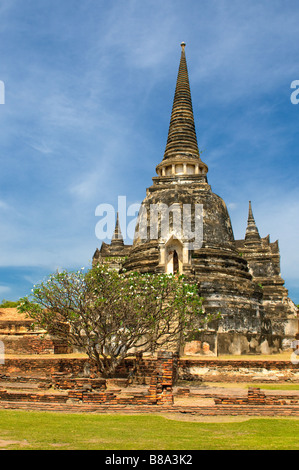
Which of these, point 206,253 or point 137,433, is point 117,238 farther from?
point 137,433

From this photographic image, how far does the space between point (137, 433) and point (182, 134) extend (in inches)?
1092

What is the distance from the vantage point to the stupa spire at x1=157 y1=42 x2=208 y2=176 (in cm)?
3161

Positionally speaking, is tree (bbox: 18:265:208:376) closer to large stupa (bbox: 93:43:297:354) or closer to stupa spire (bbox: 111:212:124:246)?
large stupa (bbox: 93:43:297:354)

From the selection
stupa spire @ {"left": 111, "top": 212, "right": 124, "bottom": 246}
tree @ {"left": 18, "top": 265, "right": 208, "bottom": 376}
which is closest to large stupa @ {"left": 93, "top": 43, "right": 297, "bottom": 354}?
stupa spire @ {"left": 111, "top": 212, "right": 124, "bottom": 246}

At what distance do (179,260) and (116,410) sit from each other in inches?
543

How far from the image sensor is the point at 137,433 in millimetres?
7484

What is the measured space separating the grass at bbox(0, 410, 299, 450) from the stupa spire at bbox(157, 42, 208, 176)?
937 inches

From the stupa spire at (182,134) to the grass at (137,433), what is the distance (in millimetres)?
23788

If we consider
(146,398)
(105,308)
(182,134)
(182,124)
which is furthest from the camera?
(182,124)

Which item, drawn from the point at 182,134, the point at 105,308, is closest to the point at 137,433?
the point at 105,308

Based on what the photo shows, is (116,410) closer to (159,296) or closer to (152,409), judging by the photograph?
(152,409)

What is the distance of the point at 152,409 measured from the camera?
405 inches

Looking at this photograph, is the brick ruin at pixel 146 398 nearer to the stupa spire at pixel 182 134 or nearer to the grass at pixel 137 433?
the grass at pixel 137 433
